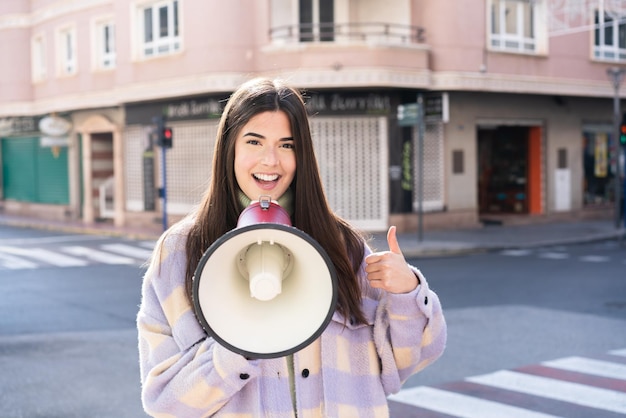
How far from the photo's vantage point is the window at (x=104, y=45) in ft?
86.1

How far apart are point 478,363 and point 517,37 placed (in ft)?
57.9

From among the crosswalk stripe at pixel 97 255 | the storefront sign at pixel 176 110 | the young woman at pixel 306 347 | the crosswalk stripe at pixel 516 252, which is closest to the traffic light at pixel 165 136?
the storefront sign at pixel 176 110

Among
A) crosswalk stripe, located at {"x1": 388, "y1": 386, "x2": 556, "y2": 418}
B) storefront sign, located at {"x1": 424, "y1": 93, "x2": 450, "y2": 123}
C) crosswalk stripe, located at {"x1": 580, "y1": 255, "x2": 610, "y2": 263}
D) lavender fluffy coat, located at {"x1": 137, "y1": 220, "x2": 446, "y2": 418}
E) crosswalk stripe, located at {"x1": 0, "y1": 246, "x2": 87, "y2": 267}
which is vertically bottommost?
crosswalk stripe, located at {"x1": 580, "y1": 255, "x2": 610, "y2": 263}

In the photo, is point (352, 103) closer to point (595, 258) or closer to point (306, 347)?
point (595, 258)

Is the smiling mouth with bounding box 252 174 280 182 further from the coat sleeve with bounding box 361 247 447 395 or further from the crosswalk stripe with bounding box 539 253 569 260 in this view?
the crosswalk stripe with bounding box 539 253 569 260

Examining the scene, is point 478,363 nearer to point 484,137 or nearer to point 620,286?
point 620,286

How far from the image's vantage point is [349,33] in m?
21.0

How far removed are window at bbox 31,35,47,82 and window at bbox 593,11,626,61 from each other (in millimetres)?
18484

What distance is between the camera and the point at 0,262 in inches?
647

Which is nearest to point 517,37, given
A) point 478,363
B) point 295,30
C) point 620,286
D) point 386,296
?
→ point 295,30

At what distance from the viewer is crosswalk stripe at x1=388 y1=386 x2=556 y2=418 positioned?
583cm

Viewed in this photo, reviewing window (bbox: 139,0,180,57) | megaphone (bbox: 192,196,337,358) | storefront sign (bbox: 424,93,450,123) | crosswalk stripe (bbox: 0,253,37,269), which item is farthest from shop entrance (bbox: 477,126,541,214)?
megaphone (bbox: 192,196,337,358)

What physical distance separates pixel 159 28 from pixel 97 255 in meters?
8.27

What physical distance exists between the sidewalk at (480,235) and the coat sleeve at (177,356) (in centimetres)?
1422
